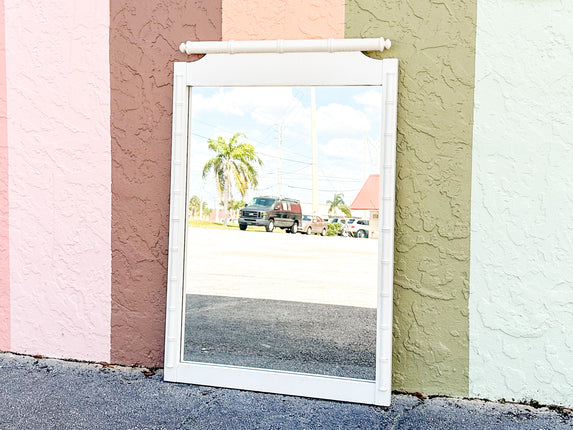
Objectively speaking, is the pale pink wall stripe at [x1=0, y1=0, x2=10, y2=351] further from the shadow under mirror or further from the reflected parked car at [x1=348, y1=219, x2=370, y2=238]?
Answer: the reflected parked car at [x1=348, y1=219, x2=370, y2=238]

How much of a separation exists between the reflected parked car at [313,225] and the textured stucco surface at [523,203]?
905mm

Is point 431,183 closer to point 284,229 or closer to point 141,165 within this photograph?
point 284,229

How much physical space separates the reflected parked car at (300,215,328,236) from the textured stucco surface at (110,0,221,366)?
945mm

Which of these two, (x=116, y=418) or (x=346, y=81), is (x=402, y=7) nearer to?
(x=346, y=81)

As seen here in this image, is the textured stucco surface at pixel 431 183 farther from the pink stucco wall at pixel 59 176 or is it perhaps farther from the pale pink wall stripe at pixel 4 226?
the pale pink wall stripe at pixel 4 226

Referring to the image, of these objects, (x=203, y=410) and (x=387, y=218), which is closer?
(x=203, y=410)

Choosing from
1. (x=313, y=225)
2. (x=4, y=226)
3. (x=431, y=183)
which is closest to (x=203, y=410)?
(x=313, y=225)

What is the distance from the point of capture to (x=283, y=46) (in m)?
3.39

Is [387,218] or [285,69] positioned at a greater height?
[285,69]

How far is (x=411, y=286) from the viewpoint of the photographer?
3.36 meters

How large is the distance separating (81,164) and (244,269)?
4.58 ft

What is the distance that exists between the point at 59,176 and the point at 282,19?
189 cm

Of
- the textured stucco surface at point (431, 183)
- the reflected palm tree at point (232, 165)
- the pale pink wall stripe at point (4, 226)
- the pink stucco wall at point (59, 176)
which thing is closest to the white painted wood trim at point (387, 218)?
the textured stucco surface at point (431, 183)

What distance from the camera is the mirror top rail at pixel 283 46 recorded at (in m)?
3.30
